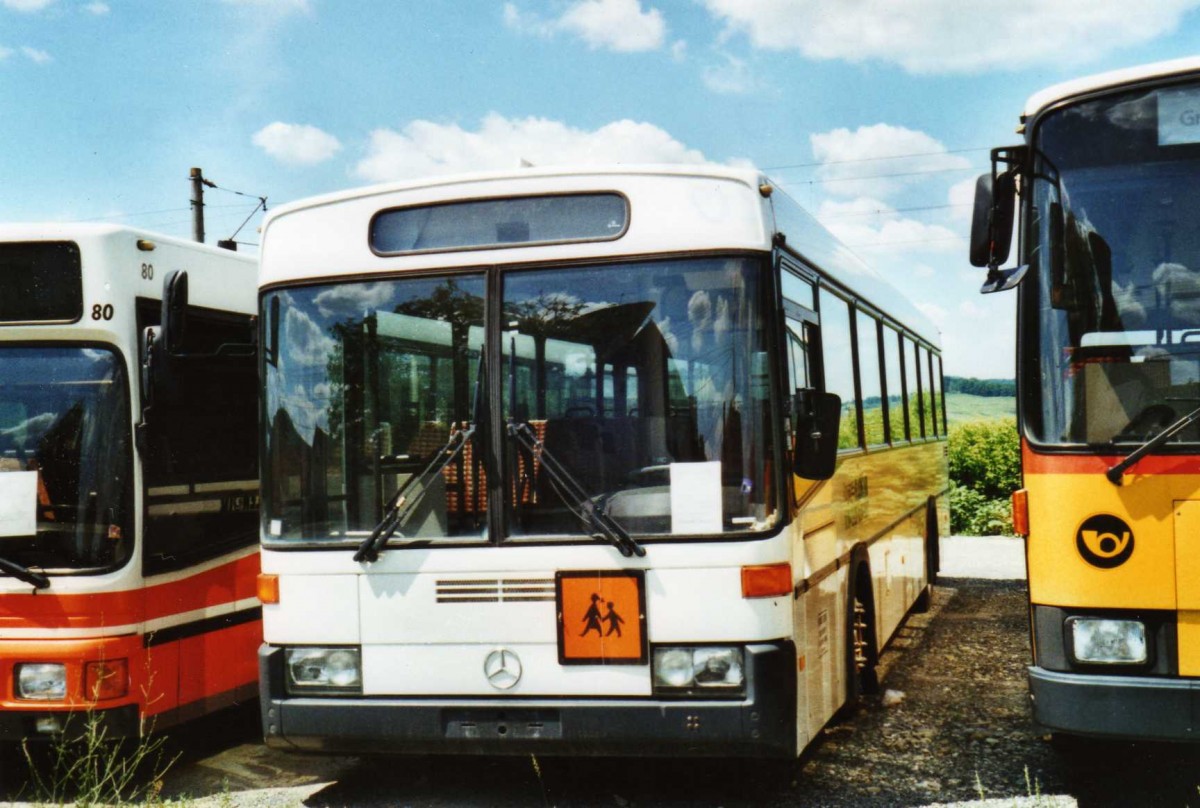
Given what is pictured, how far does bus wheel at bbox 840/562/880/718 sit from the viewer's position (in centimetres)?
708

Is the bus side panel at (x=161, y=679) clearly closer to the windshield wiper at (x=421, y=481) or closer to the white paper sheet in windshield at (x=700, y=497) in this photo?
the windshield wiper at (x=421, y=481)

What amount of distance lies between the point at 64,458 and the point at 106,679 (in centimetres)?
114

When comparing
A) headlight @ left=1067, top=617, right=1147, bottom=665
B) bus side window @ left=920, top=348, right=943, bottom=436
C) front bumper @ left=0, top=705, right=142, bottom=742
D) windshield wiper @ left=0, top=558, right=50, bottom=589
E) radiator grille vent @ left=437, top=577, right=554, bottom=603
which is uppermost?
bus side window @ left=920, top=348, right=943, bottom=436

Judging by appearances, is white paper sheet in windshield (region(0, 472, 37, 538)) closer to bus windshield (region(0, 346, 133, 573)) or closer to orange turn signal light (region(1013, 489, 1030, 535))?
bus windshield (region(0, 346, 133, 573))

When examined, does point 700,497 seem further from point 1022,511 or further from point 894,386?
point 894,386

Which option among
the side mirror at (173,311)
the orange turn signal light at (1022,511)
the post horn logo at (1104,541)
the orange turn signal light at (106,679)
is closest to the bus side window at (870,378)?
the orange turn signal light at (1022,511)

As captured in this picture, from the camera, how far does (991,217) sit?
17.1 ft

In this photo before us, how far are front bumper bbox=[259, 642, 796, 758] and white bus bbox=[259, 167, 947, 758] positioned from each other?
0.01 m

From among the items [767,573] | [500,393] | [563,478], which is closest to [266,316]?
[500,393]

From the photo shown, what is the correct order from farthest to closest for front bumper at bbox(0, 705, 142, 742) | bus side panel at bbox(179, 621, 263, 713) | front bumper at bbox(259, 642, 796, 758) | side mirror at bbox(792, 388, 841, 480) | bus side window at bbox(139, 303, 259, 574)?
bus side panel at bbox(179, 621, 263, 713) < bus side window at bbox(139, 303, 259, 574) < front bumper at bbox(0, 705, 142, 742) < side mirror at bbox(792, 388, 841, 480) < front bumper at bbox(259, 642, 796, 758)

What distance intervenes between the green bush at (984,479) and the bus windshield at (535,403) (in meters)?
20.3

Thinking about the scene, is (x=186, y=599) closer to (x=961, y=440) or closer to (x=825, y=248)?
(x=825, y=248)

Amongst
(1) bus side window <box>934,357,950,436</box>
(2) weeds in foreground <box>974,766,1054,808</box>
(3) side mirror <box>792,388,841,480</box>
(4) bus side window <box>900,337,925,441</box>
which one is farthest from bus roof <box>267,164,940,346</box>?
(1) bus side window <box>934,357,950,436</box>

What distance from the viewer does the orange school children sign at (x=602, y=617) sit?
5301mm
